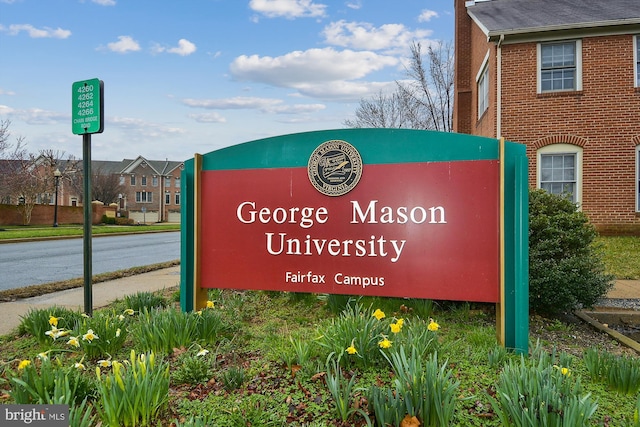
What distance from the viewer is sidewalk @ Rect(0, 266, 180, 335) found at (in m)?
5.75

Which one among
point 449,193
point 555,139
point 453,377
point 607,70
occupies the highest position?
point 607,70

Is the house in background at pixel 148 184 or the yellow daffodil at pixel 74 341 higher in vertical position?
the house in background at pixel 148 184

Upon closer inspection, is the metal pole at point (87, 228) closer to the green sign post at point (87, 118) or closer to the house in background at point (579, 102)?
the green sign post at point (87, 118)

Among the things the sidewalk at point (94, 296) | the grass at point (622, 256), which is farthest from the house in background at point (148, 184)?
the grass at point (622, 256)

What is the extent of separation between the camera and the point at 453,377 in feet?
9.58

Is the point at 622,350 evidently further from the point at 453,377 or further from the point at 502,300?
the point at 453,377

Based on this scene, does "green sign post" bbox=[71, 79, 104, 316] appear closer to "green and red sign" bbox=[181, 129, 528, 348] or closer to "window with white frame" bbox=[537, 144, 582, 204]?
"green and red sign" bbox=[181, 129, 528, 348]

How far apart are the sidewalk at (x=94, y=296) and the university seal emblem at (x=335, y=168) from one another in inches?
116

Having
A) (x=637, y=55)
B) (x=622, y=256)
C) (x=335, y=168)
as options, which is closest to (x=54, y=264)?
(x=335, y=168)

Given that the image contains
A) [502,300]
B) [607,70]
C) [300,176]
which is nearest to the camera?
[502,300]

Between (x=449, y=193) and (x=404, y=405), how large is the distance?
203 cm

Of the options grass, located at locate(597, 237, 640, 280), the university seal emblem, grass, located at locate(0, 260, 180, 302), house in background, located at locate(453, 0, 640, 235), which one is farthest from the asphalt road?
house in background, located at locate(453, 0, 640, 235)

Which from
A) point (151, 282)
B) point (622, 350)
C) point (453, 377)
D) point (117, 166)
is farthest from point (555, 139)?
point (117, 166)

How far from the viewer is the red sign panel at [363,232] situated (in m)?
3.82
